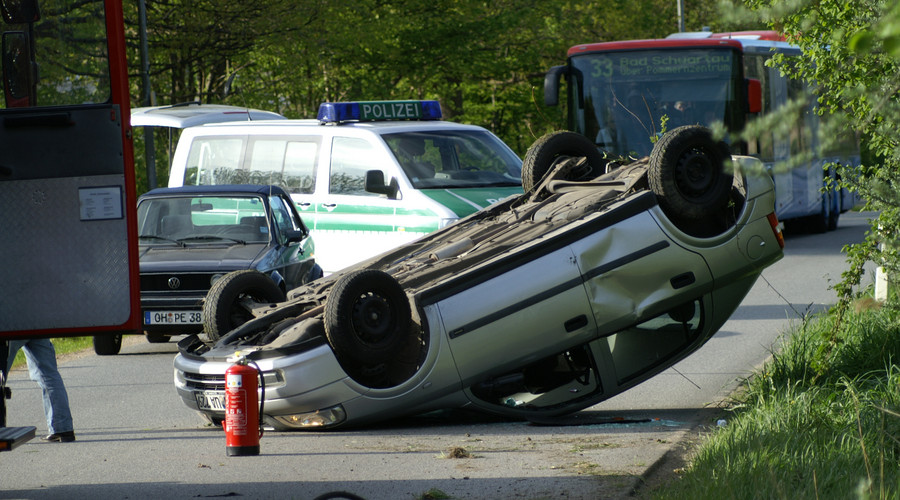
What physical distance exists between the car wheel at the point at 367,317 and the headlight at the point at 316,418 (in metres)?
0.37

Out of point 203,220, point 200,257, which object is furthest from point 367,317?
point 203,220

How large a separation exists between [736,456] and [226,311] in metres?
3.96

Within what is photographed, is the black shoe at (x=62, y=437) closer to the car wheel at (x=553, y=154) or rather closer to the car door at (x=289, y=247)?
the car wheel at (x=553, y=154)

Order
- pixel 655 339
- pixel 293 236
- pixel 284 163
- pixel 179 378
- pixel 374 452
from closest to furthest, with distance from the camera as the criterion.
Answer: pixel 374 452 → pixel 179 378 → pixel 655 339 → pixel 293 236 → pixel 284 163

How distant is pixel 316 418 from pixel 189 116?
579 inches

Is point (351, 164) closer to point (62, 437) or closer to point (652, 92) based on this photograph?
point (652, 92)

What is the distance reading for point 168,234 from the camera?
1238 cm

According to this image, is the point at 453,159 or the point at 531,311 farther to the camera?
the point at 453,159

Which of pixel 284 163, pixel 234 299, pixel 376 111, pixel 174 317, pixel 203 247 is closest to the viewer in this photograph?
pixel 234 299

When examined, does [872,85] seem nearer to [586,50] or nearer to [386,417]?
[386,417]

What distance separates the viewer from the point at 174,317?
37.4 feet

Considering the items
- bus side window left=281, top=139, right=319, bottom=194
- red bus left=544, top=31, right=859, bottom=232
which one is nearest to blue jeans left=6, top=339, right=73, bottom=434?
bus side window left=281, top=139, right=319, bottom=194

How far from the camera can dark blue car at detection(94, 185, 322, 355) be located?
37.3 feet

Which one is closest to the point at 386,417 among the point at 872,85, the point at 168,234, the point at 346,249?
the point at 872,85
